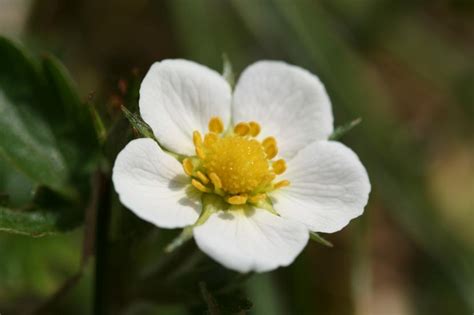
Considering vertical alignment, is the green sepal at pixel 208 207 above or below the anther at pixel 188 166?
below

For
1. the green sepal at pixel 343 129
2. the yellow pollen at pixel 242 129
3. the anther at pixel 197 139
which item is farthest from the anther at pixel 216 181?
the green sepal at pixel 343 129

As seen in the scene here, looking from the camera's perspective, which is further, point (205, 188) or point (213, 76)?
point (213, 76)

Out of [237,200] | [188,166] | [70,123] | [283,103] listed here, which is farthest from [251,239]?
[70,123]

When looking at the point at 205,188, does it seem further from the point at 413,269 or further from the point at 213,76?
the point at 413,269

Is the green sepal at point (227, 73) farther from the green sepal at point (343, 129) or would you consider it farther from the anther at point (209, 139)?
the green sepal at point (343, 129)

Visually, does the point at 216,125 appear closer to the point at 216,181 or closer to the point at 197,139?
the point at 197,139

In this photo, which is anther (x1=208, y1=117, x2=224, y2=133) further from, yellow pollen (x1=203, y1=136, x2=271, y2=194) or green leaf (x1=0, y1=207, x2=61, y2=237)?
green leaf (x1=0, y1=207, x2=61, y2=237)

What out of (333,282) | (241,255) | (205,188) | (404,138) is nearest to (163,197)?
(205,188)
